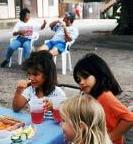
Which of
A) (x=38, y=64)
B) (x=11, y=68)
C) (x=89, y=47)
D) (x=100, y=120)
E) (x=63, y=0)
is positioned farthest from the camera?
(x=63, y=0)

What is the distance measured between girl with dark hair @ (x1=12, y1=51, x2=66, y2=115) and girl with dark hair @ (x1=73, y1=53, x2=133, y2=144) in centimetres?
32

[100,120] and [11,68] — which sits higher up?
[100,120]

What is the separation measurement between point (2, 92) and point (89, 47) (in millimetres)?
7051

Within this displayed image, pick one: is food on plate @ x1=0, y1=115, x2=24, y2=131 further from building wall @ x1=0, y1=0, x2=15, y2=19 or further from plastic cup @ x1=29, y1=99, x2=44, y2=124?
building wall @ x1=0, y1=0, x2=15, y2=19

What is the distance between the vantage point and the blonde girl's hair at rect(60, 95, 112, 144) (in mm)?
2320

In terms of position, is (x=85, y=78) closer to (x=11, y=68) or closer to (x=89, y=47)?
(x=11, y=68)

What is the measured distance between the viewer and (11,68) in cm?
1020

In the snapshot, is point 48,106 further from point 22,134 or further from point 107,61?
point 107,61

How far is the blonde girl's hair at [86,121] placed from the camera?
232 cm

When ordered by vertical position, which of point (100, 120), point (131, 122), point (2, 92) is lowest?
point (2, 92)

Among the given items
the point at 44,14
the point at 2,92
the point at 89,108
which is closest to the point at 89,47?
the point at 2,92

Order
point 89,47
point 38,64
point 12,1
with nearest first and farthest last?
point 38,64 → point 89,47 → point 12,1

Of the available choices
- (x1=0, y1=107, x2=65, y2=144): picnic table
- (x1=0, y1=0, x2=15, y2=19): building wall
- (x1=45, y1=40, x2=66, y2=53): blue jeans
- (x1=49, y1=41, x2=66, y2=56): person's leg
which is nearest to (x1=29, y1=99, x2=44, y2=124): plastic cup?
(x1=0, y1=107, x2=65, y2=144): picnic table

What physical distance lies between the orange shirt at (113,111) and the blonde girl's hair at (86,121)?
26.8 inches
